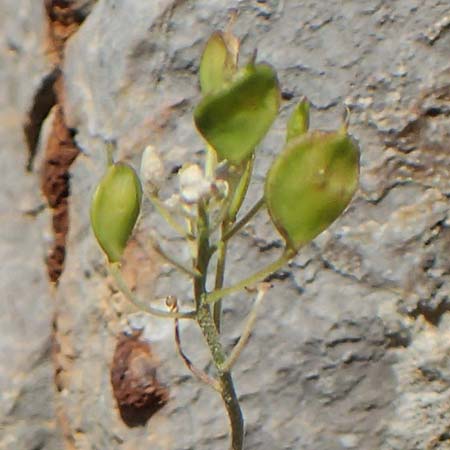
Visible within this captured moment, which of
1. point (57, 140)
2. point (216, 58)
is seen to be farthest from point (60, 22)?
point (216, 58)

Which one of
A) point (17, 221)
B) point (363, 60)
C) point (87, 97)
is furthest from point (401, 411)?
point (17, 221)

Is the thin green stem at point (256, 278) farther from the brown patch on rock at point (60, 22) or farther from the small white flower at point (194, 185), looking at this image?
the brown patch on rock at point (60, 22)

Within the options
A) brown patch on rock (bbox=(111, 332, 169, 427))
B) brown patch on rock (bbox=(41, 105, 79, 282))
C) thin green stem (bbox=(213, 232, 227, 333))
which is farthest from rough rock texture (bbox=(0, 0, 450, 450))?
thin green stem (bbox=(213, 232, 227, 333))

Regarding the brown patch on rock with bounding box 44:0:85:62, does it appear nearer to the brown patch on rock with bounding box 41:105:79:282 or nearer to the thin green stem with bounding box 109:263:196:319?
the brown patch on rock with bounding box 41:105:79:282

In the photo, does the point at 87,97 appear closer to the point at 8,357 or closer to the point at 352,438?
the point at 8,357

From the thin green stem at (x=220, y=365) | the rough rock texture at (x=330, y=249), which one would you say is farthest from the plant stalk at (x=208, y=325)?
the rough rock texture at (x=330, y=249)

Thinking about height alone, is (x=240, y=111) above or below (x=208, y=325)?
above

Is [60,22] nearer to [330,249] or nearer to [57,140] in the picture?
[57,140]
